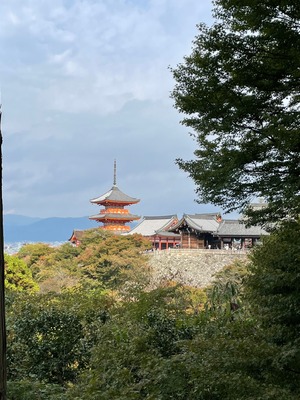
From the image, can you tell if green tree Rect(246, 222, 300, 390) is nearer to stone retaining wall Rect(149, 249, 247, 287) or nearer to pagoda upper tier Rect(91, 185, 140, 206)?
stone retaining wall Rect(149, 249, 247, 287)

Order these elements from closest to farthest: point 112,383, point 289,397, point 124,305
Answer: point 289,397 < point 112,383 < point 124,305

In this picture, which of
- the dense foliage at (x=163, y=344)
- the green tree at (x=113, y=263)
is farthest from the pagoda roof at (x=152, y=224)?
the dense foliage at (x=163, y=344)

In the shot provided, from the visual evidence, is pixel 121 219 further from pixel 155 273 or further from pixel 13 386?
pixel 13 386

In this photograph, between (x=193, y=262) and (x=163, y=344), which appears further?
(x=193, y=262)

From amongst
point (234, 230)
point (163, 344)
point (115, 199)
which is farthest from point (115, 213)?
point (163, 344)

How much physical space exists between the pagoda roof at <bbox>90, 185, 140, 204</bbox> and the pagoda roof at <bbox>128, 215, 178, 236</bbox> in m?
1.59

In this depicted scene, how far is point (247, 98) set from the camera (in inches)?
191

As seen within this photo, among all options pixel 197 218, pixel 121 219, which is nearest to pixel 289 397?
pixel 197 218

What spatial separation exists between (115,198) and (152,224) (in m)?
3.20

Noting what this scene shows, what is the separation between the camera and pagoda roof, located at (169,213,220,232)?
95.4 ft

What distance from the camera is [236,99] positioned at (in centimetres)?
485

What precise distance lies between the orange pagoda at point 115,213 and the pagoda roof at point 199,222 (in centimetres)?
523

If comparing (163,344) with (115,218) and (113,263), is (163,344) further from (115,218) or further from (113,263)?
(115,218)

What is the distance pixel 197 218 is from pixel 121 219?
6.55 meters
